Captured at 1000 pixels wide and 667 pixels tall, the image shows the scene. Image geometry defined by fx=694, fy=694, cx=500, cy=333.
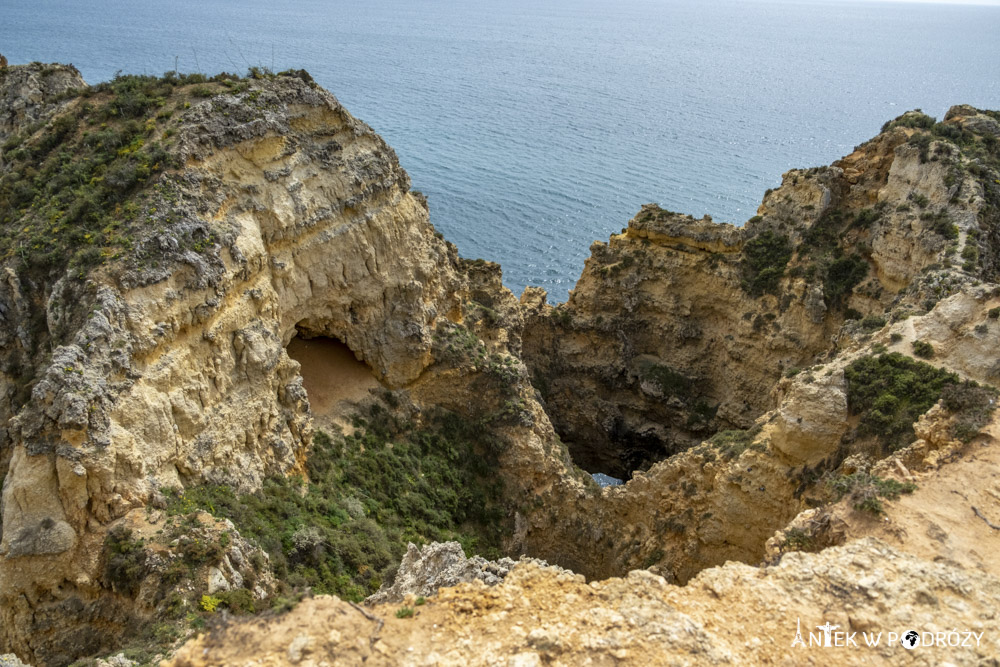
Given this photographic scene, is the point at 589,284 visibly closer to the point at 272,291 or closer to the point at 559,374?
the point at 559,374

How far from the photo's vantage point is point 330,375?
32.5m

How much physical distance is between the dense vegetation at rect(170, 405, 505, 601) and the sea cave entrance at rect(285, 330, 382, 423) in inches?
52.2

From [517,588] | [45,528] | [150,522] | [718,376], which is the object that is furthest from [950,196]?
[45,528]

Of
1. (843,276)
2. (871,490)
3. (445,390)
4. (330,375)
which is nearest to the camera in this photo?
(871,490)

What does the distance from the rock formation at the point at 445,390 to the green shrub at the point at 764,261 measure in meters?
0.18

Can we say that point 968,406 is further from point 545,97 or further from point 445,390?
point 545,97

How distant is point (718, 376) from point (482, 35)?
15201cm

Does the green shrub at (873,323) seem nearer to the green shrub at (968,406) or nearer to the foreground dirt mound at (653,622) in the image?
the green shrub at (968,406)

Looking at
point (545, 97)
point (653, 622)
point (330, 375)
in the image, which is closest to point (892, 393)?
point (653, 622)

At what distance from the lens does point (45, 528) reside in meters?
18.2

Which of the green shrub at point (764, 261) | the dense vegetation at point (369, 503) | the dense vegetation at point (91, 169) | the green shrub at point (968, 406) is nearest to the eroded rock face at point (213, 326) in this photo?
the dense vegetation at point (91, 169)

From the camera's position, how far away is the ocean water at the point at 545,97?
70812mm

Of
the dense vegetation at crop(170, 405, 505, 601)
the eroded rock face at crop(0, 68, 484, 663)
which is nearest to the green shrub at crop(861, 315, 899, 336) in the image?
the dense vegetation at crop(170, 405, 505, 601)

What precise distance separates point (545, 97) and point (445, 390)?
291ft
